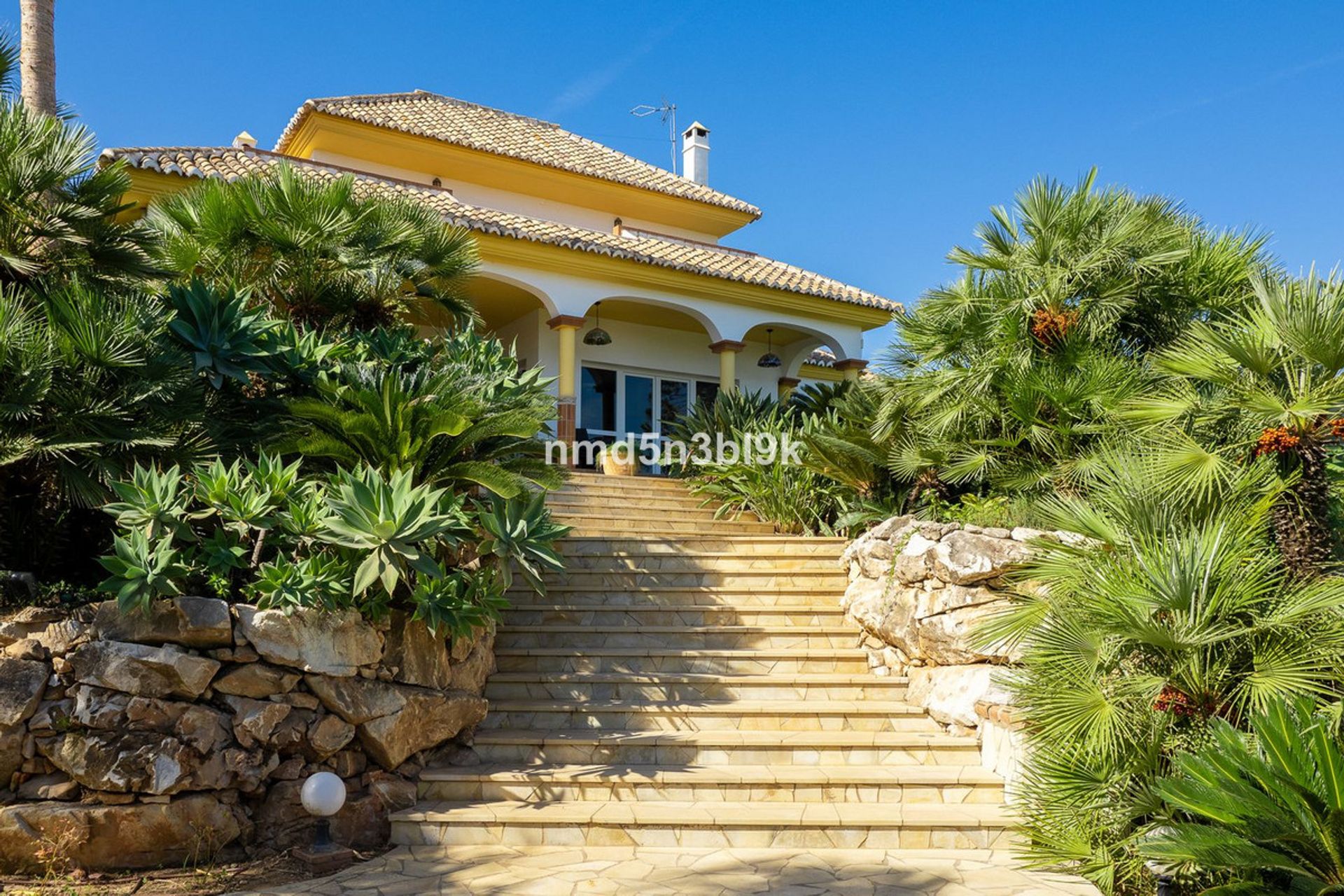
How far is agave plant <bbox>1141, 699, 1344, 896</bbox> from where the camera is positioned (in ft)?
11.9

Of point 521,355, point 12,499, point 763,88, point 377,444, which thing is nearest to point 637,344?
point 521,355

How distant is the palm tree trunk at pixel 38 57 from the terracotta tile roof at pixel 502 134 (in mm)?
7964

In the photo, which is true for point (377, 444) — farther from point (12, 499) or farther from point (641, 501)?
point (641, 501)

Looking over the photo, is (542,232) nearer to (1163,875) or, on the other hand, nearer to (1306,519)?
(1306,519)

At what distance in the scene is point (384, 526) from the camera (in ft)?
17.5

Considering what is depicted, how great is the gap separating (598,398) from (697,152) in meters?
8.69

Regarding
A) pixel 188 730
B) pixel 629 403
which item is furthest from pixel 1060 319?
pixel 629 403

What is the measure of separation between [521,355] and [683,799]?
12.6m

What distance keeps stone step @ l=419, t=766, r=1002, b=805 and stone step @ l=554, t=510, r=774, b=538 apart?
4.31 m

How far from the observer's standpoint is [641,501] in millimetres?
12258

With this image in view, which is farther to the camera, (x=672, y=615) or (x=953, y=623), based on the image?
(x=672, y=615)

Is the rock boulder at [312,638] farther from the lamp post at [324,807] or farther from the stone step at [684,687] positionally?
the stone step at [684,687]

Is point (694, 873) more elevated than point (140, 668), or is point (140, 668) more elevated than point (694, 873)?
point (140, 668)

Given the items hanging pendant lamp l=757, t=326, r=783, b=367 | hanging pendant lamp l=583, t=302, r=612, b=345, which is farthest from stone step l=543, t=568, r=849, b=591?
hanging pendant lamp l=757, t=326, r=783, b=367
